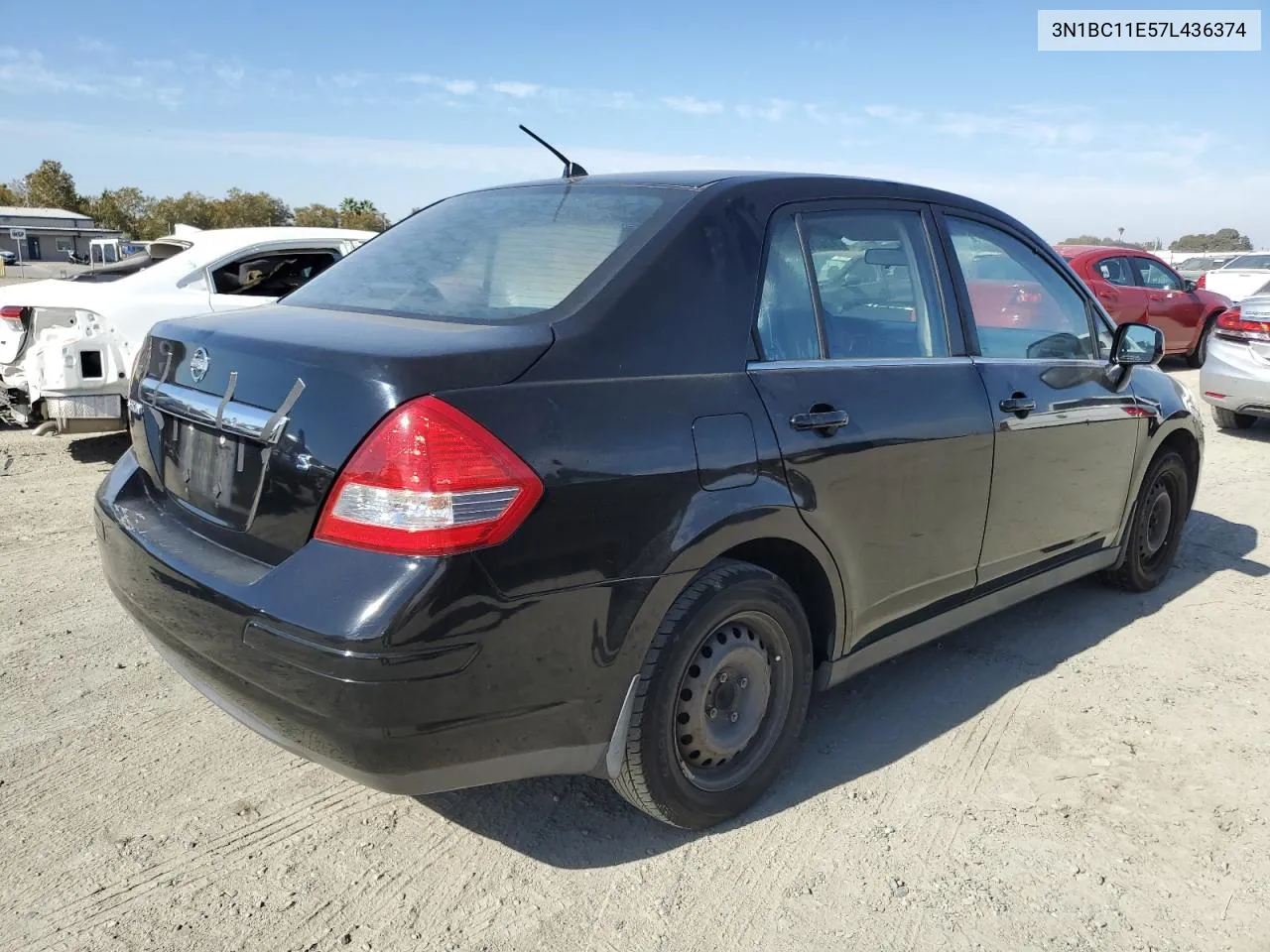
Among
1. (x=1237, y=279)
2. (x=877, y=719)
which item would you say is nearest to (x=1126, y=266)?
(x=1237, y=279)

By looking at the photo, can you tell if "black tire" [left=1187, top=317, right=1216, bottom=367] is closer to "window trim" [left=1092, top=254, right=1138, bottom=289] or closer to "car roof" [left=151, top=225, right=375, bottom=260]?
"window trim" [left=1092, top=254, right=1138, bottom=289]

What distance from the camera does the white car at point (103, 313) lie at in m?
6.29

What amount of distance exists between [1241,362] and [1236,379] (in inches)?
5.9

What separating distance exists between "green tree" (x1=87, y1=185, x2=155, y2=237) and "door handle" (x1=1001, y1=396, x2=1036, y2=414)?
7944 cm

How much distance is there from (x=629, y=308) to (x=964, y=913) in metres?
1.71

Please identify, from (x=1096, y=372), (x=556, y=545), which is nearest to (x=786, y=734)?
(x=556, y=545)

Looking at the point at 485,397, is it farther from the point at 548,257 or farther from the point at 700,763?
the point at 700,763

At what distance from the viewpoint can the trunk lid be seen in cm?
212

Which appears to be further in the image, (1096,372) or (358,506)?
(1096,372)

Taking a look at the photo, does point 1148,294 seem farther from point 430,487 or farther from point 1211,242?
point 1211,242

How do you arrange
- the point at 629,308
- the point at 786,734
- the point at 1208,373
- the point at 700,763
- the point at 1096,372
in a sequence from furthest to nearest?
1. the point at 1208,373
2. the point at 1096,372
3. the point at 786,734
4. the point at 700,763
5. the point at 629,308

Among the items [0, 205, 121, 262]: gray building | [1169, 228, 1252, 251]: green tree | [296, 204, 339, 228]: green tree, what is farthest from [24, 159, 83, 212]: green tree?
[1169, 228, 1252, 251]: green tree

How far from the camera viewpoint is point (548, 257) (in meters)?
2.74

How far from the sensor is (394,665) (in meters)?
2.02
